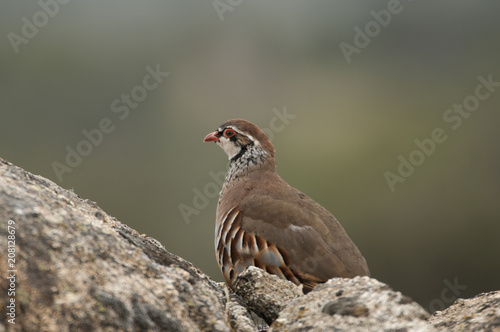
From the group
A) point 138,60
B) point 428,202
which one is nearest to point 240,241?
point 428,202

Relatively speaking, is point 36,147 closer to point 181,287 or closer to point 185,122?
point 185,122

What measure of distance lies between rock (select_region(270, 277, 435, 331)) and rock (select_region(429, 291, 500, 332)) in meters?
0.39

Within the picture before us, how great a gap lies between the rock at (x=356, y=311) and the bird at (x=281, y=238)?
68.1 inches

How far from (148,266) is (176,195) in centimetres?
2121

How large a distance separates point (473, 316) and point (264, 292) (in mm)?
1099

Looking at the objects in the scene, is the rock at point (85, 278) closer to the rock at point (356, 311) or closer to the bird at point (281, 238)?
the rock at point (356, 311)

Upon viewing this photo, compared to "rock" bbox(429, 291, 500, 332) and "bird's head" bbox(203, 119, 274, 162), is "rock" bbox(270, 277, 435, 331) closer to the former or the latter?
"rock" bbox(429, 291, 500, 332)

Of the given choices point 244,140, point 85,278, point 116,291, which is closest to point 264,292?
point 116,291

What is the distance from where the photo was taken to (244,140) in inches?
246

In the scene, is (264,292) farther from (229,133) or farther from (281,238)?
(229,133)

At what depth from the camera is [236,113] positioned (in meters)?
28.0

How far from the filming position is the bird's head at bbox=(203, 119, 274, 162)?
619 cm

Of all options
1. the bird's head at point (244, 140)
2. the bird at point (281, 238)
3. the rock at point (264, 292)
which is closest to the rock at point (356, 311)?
the rock at point (264, 292)

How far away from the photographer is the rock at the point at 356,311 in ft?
9.03
